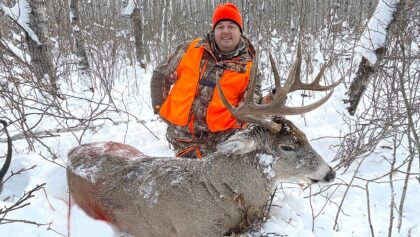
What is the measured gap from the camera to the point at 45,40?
6582mm

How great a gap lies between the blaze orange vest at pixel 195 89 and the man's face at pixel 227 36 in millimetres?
231

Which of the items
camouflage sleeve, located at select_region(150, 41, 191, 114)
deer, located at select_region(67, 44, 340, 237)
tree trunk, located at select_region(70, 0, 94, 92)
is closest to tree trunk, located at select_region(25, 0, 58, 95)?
tree trunk, located at select_region(70, 0, 94, 92)

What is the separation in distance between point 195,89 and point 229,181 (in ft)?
4.58

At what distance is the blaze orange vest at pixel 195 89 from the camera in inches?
160

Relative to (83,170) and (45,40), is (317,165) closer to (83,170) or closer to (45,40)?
(83,170)

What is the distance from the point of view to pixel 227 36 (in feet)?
13.7

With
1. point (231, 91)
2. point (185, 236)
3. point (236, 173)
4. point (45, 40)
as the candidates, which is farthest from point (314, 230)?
point (45, 40)

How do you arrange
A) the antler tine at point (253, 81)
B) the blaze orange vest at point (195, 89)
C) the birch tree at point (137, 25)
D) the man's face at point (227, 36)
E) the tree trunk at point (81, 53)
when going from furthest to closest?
the birch tree at point (137, 25) < the tree trunk at point (81, 53) < the man's face at point (227, 36) < the blaze orange vest at point (195, 89) < the antler tine at point (253, 81)

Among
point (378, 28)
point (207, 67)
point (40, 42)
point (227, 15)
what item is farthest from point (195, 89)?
point (40, 42)

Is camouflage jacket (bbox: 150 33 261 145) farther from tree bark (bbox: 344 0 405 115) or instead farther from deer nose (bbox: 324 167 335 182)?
tree bark (bbox: 344 0 405 115)

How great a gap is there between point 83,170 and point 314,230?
2.13 m

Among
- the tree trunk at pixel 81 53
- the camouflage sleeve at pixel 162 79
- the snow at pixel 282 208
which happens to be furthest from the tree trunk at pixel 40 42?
the camouflage sleeve at pixel 162 79

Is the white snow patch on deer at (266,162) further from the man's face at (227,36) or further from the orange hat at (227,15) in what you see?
the orange hat at (227,15)

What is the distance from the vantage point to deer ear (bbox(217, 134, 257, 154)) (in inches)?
110
